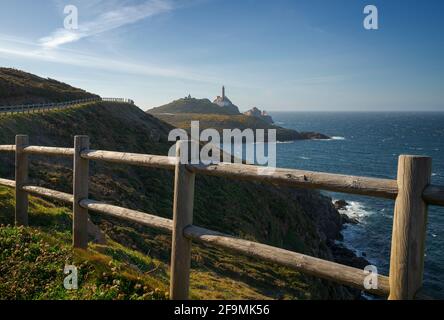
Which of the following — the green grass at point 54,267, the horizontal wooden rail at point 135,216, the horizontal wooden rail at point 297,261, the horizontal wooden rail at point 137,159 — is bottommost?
the green grass at point 54,267

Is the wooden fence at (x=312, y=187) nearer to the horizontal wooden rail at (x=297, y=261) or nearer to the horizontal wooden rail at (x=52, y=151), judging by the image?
the horizontal wooden rail at (x=297, y=261)

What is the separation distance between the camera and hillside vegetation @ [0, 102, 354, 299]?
23.4ft

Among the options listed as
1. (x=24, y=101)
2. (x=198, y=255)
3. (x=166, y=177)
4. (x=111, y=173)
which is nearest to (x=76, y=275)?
(x=198, y=255)

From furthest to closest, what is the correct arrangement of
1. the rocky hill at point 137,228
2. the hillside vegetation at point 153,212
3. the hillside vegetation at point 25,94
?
1. the hillside vegetation at point 25,94
2. the hillside vegetation at point 153,212
3. the rocky hill at point 137,228

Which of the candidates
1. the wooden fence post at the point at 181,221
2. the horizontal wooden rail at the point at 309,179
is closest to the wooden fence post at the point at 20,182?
the horizontal wooden rail at the point at 309,179

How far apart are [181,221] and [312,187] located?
1931mm

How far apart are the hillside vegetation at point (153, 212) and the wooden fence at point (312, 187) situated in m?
0.94

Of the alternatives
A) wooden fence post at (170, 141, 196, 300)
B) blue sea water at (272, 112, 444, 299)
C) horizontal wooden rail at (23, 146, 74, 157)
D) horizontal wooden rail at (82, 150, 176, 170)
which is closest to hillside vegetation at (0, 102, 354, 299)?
wooden fence post at (170, 141, 196, 300)

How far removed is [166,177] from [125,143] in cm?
1024

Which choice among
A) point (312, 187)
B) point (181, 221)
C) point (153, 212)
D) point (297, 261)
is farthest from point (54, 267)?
point (153, 212)

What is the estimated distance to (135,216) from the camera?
233 inches

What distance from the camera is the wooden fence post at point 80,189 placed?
262 inches

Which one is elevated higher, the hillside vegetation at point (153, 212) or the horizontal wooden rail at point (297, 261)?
the horizontal wooden rail at point (297, 261)

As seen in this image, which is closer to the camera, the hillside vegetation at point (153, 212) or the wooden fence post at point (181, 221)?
the wooden fence post at point (181, 221)
